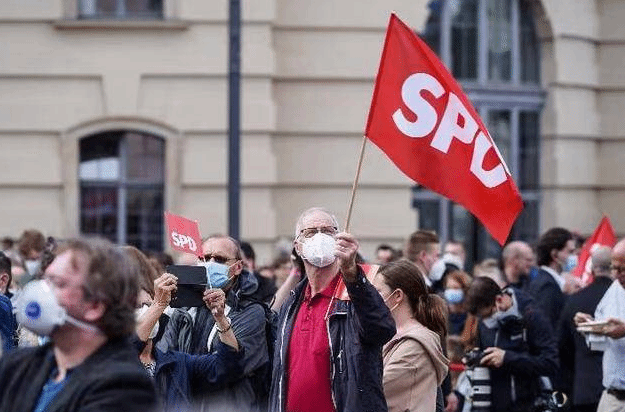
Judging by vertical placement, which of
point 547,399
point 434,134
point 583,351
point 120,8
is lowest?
point 547,399

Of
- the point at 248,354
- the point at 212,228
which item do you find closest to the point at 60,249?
the point at 248,354

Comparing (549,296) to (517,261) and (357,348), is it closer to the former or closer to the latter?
(517,261)

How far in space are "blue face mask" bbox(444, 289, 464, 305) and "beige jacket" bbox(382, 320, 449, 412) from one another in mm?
4352

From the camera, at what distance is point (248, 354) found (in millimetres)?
8695

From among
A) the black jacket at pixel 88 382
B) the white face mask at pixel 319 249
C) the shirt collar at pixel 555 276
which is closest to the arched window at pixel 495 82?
the shirt collar at pixel 555 276

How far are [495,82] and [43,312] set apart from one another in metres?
16.8

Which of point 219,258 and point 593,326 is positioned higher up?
point 219,258

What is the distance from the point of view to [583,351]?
466 inches

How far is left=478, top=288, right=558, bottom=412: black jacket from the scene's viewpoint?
1089cm

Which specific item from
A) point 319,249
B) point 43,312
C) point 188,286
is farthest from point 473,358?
point 43,312

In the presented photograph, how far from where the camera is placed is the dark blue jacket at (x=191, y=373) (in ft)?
27.2

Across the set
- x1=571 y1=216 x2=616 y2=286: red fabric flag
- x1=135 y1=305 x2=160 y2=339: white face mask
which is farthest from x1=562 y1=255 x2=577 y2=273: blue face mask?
x1=135 y1=305 x2=160 y2=339: white face mask

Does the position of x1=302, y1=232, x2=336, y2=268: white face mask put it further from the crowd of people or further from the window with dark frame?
the window with dark frame

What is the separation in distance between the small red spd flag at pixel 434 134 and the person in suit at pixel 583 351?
2807 mm
